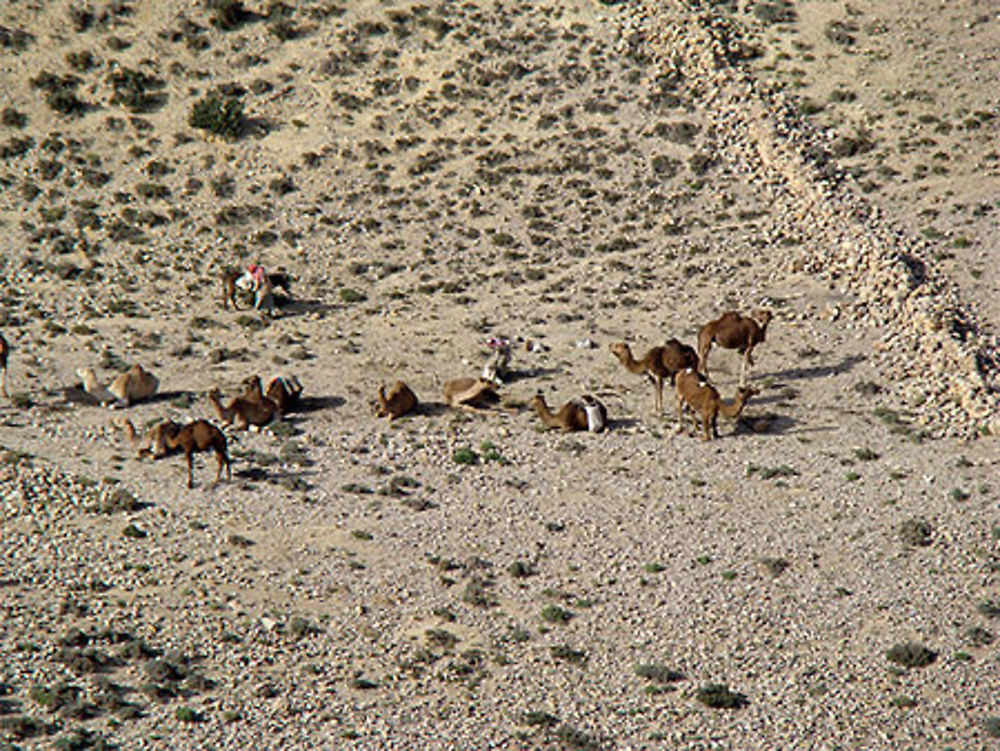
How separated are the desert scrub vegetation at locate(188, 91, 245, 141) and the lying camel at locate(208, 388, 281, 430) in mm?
20055

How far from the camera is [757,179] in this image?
49.5m

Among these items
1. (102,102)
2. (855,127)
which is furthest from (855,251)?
(102,102)

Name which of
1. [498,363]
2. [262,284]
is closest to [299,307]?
[262,284]

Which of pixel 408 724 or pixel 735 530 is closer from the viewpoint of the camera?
pixel 408 724

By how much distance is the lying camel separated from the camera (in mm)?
34938

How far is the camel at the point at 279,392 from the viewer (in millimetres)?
35719

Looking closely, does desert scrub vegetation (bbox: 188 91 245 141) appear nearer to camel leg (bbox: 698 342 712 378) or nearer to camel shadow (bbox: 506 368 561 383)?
camel shadow (bbox: 506 368 561 383)

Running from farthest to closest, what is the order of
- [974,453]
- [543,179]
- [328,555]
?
[543,179] → [974,453] → [328,555]

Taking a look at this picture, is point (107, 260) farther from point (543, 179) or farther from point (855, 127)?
point (855, 127)

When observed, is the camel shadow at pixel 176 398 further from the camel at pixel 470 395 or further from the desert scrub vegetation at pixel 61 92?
the desert scrub vegetation at pixel 61 92

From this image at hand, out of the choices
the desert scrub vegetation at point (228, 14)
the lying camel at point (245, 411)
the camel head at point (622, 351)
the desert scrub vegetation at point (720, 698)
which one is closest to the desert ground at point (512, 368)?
the desert scrub vegetation at point (720, 698)

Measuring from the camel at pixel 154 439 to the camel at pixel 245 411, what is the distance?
1.28 metres

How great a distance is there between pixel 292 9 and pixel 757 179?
20987 millimetres

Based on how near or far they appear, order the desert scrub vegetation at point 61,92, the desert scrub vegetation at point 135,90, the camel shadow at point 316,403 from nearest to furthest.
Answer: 1. the camel shadow at point 316,403
2. the desert scrub vegetation at point 61,92
3. the desert scrub vegetation at point 135,90
